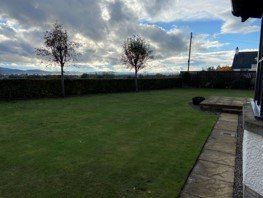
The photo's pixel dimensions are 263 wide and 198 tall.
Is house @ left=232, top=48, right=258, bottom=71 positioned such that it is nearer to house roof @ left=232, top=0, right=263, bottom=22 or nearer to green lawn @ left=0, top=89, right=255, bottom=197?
green lawn @ left=0, top=89, right=255, bottom=197

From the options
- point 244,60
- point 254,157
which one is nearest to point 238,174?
point 254,157

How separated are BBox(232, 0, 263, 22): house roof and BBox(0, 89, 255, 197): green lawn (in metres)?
2.99

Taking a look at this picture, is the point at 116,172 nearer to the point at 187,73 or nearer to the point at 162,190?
the point at 162,190

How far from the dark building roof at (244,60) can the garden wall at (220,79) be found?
21.0 metres

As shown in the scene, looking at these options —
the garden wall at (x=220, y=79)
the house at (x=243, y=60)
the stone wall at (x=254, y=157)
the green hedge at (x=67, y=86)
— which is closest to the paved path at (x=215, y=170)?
the stone wall at (x=254, y=157)

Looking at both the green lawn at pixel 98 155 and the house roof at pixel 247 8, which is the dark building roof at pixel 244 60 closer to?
the green lawn at pixel 98 155

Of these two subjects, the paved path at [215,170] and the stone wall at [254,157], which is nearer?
the stone wall at [254,157]

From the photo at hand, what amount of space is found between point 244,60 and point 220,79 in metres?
23.2

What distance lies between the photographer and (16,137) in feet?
26.7

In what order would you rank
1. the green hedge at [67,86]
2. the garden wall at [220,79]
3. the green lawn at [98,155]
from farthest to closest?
1. the garden wall at [220,79]
2. the green hedge at [67,86]
3. the green lawn at [98,155]

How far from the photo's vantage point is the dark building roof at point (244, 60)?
5047 centimetres

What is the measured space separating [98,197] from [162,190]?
3.48 feet

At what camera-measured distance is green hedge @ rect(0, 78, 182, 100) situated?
61.7 feet

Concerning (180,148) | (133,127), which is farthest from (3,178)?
(133,127)
